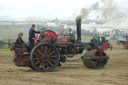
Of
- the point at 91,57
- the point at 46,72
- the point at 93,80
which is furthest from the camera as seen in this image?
the point at 91,57

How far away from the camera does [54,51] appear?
29.8 ft

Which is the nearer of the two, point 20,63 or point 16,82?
point 16,82

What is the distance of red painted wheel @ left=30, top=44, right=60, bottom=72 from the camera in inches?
348

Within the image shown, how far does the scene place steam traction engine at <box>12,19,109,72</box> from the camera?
29.2 ft

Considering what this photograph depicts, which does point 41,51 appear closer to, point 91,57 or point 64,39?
point 64,39

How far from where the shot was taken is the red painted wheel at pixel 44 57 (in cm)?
884

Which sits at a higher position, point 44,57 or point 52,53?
point 52,53

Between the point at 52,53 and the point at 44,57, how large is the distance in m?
0.34

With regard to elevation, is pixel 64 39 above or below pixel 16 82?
above

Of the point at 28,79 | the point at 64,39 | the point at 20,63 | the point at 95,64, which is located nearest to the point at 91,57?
the point at 95,64

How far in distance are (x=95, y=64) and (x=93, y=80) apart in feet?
9.52

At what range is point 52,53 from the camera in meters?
9.10

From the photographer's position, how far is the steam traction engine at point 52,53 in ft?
29.2

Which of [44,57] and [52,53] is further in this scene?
[52,53]
